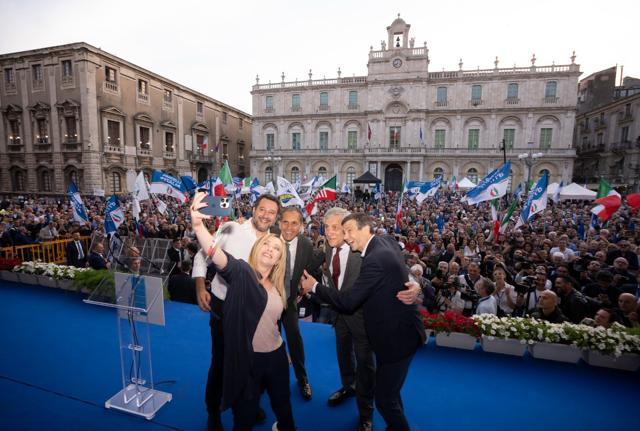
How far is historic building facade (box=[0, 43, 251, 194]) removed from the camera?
91.9 feet

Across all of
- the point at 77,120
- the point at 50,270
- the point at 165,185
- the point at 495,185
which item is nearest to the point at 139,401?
the point at 50,270

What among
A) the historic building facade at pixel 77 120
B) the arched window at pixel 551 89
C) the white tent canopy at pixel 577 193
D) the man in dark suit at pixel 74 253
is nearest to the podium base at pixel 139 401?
the man in dark suit at pixel 74 253

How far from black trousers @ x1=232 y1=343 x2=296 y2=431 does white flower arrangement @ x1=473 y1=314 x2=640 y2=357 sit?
313 cm

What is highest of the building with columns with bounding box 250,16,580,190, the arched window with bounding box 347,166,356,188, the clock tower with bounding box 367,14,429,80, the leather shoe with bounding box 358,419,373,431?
the clock tower with bounding box 367,14,429,80

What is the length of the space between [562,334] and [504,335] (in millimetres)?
689

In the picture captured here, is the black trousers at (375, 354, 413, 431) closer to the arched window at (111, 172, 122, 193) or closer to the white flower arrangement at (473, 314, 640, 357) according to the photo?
the white flower arrangement at (473, 314, 640, 357)

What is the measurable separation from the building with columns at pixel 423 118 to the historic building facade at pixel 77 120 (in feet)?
46.5

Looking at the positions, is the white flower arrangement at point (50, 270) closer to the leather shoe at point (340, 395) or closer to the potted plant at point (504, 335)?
the leather shoe at point (340, 395)

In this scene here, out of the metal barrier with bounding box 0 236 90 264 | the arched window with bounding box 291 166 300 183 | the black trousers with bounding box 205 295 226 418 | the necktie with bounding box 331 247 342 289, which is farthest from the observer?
the arched window with bounding box 291 166 300 183

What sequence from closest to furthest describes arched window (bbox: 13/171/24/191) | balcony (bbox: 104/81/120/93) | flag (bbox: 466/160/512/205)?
flag (bbox: 466/160/512/205)
balcony (bbox: 104/81/120/93)
arched window (bbox: 13/171/24/191)

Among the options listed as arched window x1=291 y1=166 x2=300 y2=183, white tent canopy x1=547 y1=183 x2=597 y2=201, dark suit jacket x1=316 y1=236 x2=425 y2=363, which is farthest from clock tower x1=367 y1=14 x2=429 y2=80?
dark suit jacket x1=316 y1=236 x2=425 y2=363

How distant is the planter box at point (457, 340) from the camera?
4.60 m

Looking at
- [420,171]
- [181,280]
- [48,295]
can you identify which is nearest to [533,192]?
[181,280]

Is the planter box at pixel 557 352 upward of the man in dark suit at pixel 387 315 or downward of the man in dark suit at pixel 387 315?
downward
